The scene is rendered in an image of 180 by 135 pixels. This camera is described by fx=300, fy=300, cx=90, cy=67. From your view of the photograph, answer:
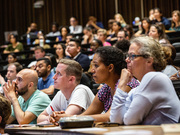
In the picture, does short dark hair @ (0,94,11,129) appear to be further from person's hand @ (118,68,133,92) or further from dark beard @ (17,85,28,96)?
dark beard @ (17,85,28,96)

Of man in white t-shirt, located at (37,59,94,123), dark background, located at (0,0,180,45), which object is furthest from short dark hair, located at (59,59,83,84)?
dark background, located at (0,0,180,45)

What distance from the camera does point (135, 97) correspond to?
5.19ft

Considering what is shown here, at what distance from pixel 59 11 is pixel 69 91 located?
9.24 m

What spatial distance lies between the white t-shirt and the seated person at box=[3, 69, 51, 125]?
0.27m

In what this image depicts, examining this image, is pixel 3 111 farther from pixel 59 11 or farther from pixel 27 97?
pixel 59 11

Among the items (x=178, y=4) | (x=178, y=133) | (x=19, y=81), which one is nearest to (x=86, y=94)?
(x=19, y=81)

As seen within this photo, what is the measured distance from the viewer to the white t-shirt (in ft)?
8.33

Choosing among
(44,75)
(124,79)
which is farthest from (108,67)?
(44,75)

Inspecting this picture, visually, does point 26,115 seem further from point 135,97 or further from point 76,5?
point 76,5

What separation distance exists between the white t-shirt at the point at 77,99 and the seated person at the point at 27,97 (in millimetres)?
266

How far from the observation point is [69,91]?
2.70m

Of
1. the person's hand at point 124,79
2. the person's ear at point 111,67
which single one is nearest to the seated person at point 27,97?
the person's ear at point 111,67

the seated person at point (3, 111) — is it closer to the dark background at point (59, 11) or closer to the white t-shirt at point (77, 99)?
the white t-shirt at point (77, 99)

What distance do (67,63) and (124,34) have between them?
3.39 m
